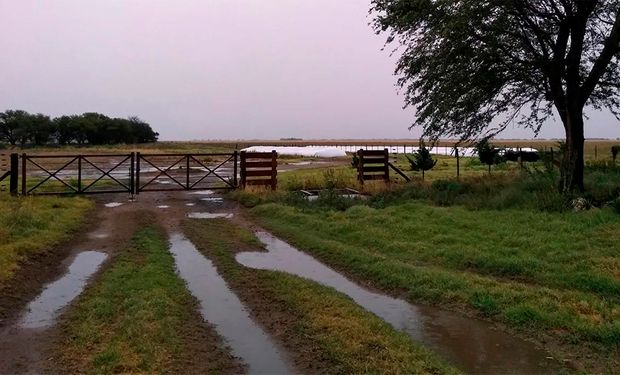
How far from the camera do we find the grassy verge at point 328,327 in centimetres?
535

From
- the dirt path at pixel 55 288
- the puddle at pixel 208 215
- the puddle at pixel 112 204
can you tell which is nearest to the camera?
the dirt path at pixel 55 288

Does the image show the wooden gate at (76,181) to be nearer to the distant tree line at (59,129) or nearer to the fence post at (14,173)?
the fence post at (14,173)

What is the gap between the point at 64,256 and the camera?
1098 centimetres

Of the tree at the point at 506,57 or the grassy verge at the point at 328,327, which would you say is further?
the tree at the point at 506,57

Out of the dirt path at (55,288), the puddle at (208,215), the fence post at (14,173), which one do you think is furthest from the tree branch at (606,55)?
the fence post at (14,173)

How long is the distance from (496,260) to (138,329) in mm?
5961

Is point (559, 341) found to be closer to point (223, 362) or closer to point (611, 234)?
point (223, 362)

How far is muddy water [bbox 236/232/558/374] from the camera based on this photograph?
18.2 feet

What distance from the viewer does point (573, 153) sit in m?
15.9

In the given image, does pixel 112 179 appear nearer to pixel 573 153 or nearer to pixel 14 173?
pixel 14 173

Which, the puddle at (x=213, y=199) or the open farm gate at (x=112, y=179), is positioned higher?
the open farm gate at (x=112, y=179)

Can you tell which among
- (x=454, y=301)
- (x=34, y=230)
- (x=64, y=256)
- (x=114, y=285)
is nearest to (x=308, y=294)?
(x=454, y=301)

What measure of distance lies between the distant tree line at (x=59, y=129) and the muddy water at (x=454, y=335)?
95.2 meters

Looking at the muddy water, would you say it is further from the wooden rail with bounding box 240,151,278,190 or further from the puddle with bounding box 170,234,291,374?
the wooden rail with bounding box 240,151,278,190
